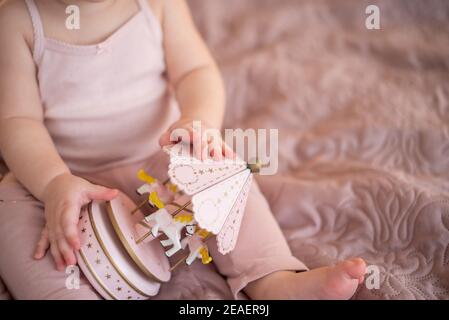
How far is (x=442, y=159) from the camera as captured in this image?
0.90 meters

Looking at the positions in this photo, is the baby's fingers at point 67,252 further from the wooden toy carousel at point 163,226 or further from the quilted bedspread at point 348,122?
the quilted bedspread at point 348,122

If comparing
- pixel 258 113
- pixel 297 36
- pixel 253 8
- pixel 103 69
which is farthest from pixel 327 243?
pixel 253 8

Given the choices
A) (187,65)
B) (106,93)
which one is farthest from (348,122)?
(106,93)

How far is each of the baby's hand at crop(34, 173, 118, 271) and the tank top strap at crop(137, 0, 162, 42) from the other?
1.01 feet

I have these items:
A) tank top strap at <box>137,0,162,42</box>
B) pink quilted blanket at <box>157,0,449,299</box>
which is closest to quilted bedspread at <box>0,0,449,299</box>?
pink quilted blanket at <box>157,0,449,299</box>

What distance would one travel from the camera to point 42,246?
2.31 feet

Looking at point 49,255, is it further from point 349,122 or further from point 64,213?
point 349,122

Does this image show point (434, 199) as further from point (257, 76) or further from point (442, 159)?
point (257, 76)

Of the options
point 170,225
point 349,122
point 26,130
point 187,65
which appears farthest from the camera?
point 349,122

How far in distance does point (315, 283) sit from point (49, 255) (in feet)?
1.28

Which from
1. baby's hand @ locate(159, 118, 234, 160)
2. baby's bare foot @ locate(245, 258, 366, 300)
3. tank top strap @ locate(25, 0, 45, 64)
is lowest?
baby's bare foot @ locate(245, 258, 366, 300)

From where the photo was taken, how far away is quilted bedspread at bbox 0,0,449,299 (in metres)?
0.78

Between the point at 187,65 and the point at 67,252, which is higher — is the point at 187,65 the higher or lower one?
the higher one

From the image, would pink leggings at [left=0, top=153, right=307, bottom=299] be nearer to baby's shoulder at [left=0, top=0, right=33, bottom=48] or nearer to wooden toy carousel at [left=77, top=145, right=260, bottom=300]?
wooden toy carousel at [left=77, top=145, right=260, bottom=300]
